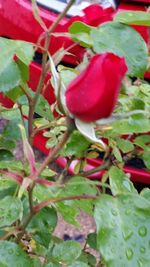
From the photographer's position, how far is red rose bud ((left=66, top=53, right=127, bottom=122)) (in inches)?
24.6

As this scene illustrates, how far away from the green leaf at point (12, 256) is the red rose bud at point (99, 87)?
0.27 metres

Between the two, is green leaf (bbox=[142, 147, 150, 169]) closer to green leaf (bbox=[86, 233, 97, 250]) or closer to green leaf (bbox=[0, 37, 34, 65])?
green leaf (bbox=[86, 233, 97, 250])

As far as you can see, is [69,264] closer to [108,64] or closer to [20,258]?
[20,258]

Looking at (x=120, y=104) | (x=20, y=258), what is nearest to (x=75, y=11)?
(x=120, y=104)

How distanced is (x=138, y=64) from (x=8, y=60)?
0.59ft

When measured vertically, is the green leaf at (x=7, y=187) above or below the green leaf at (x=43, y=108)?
below

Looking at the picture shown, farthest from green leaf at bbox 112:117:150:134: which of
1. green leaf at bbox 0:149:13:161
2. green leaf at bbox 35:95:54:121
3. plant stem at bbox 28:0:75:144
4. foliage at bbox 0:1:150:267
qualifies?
green leaf at bbox 0:149:13:161

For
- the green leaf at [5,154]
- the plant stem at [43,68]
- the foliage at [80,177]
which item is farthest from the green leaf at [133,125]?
the green leaf at [5,154]

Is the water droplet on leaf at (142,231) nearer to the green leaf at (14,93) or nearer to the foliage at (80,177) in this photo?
the foliage at (80,177)

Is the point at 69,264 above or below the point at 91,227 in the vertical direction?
above

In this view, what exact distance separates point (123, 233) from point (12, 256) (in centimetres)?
17

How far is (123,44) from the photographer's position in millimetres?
851

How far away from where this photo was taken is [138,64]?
2.82ft

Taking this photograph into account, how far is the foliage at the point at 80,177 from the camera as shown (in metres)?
0.75
